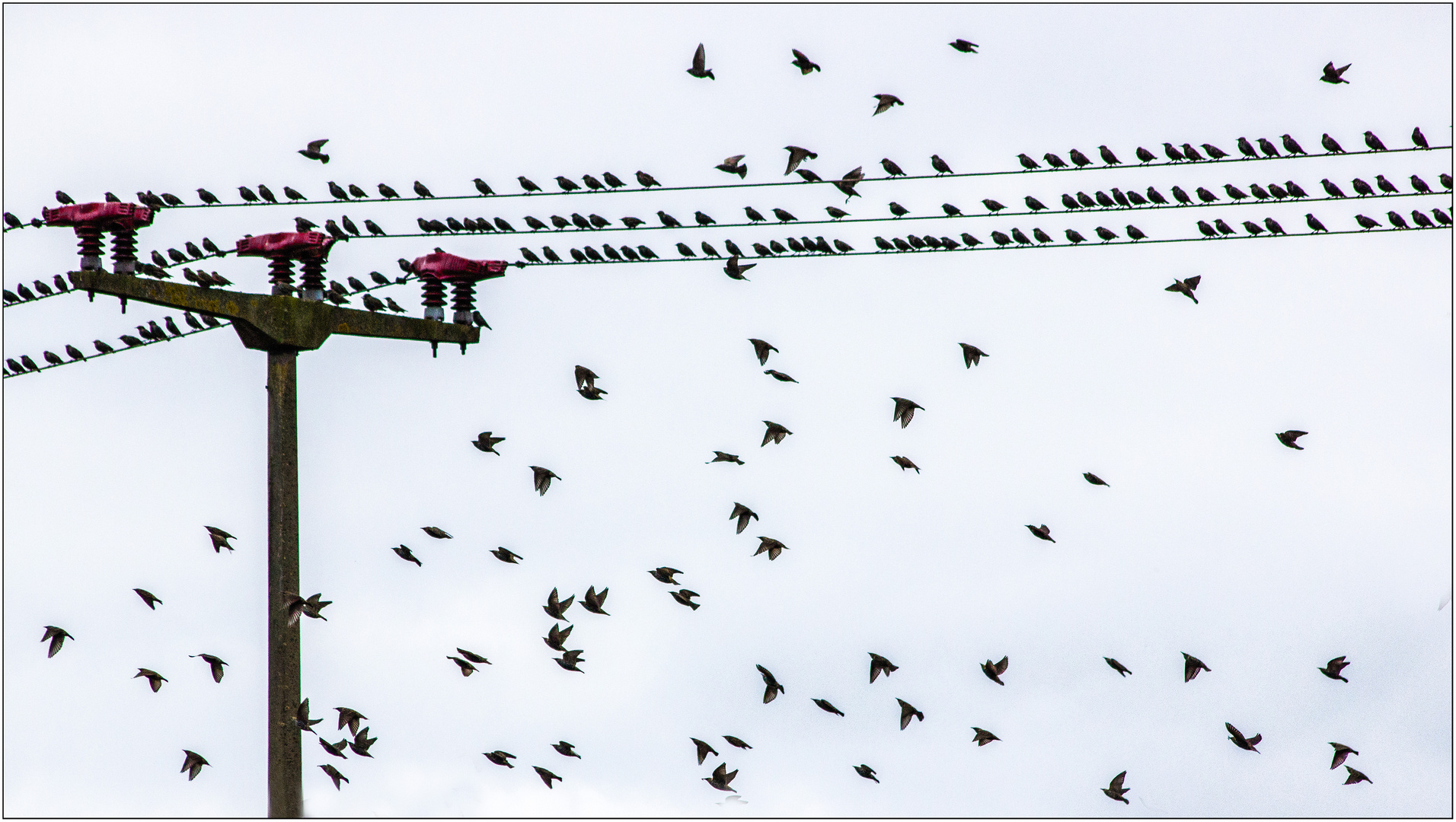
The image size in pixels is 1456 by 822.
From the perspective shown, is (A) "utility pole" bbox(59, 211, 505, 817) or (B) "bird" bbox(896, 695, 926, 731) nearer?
(A) "utility pole" bbox(59, 211, 505, 817)

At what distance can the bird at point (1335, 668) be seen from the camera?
17.2 m

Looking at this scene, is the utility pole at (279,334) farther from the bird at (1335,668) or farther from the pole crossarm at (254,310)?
the bird at (1335,668)

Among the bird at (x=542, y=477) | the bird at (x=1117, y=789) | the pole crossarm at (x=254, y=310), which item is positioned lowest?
the bird at (x=1117, y=789)

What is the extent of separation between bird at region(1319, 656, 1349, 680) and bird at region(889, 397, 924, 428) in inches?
171

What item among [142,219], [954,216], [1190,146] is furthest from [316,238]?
[1190,146]

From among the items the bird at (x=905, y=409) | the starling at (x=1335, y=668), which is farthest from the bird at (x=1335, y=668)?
the bird at (x=905, y=409)

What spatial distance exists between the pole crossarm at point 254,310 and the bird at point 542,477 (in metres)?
2.51

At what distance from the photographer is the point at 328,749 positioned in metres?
14.4

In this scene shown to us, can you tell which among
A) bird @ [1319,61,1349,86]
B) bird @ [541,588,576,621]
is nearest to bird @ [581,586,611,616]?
bird @ [541,588,576,621]

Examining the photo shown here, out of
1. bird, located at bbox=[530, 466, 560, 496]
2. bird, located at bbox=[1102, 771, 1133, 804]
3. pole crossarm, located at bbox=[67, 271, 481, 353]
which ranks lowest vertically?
bird, located at bbox=[1102, 771, 1133, 804]

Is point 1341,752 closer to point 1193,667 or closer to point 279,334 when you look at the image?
point 1193,667

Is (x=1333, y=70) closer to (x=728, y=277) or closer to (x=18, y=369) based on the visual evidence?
(x=728, y=277)

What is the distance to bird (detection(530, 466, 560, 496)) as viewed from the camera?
16.0m

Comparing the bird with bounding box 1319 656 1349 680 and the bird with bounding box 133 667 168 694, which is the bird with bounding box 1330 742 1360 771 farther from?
the bird with bounding box 133 667 168 694
